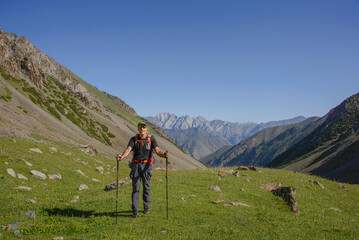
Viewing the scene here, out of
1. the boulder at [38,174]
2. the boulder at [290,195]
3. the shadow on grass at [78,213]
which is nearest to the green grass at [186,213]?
the shadow on grass at [78,213]

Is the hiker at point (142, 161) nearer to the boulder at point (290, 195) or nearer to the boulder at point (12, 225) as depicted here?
the boulder at point (12, 225)

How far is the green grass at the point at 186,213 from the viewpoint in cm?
956

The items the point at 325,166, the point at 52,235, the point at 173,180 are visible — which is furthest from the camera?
the point at 325,166

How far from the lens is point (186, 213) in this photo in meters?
12.2

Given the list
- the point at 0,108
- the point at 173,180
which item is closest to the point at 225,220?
the point at 173,180

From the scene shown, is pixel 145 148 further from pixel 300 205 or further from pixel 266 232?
pixel 300 205

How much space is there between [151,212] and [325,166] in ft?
529

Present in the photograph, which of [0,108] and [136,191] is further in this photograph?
[0,108]

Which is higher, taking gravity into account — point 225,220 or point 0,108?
point 0,108

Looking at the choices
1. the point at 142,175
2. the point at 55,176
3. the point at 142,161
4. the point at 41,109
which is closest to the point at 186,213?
the point at 142,175

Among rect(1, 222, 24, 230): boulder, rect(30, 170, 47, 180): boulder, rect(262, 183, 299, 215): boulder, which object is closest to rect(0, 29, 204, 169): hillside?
rect(30, 170, 47, 180): boulder

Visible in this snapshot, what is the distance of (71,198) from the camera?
50.9 ft

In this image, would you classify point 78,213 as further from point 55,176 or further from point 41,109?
point 41,109

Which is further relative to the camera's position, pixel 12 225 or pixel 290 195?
pixel 290 195
